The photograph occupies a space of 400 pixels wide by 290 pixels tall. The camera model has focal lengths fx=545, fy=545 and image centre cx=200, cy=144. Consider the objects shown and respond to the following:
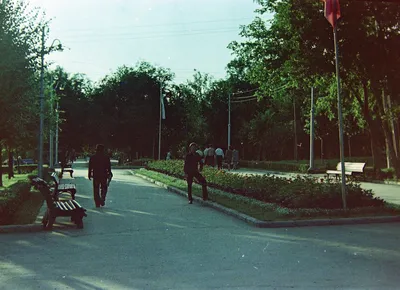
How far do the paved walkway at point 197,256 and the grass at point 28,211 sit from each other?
0.75m

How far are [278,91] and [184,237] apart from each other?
76.5 feet

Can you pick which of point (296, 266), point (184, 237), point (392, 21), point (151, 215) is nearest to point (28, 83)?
point (151, 215)

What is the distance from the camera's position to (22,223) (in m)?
11.4

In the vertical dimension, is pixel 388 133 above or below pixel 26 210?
above

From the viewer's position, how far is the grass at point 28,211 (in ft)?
38.6

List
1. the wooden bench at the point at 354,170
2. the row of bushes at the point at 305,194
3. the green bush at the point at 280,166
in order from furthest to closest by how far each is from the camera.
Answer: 1. the green bush at the point at 280,166
2. the wooden bench at the point at 354,170
3. the row of bushes at the point at 305,194

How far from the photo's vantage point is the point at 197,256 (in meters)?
8.07

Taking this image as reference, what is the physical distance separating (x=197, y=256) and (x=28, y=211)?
23.0 feet

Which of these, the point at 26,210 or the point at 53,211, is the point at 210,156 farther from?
the point at 53,211

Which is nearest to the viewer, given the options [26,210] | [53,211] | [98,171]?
[53,211]

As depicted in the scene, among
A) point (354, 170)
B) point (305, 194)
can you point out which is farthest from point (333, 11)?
point (354, 170)

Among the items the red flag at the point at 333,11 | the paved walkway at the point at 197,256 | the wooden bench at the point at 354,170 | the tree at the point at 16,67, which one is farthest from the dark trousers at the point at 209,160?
the paved walkway at the point at 197,256

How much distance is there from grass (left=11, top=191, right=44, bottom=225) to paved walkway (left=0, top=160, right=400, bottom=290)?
29.6 inches

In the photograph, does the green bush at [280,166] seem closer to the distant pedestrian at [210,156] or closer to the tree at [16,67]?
the distant pedestrian at [210,156]
